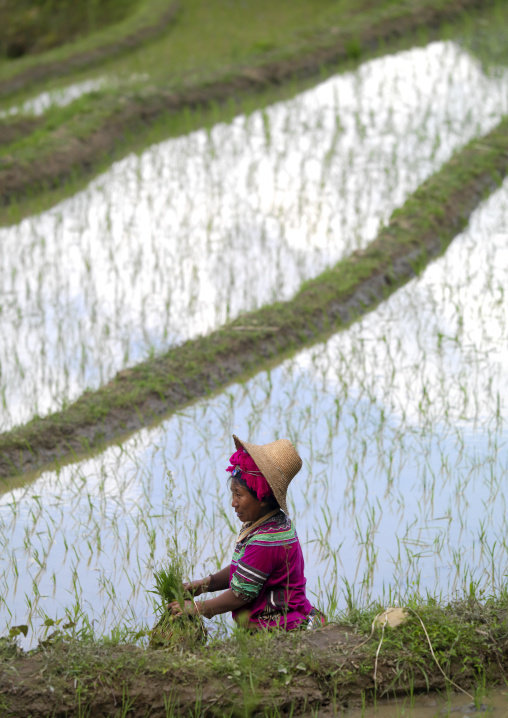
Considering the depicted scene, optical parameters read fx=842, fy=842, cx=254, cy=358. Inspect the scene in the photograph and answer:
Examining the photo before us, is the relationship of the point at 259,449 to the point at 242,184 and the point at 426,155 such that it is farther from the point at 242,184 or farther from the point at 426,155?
the point at 426,155

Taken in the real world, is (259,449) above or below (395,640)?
above

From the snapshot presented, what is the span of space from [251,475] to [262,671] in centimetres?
52

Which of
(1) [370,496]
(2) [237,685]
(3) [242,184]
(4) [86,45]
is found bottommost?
(2) [237,685]

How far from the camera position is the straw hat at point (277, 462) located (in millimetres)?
2360

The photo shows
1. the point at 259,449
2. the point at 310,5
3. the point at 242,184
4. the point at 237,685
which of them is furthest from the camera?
the point at 310,5

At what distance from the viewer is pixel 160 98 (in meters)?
7.89

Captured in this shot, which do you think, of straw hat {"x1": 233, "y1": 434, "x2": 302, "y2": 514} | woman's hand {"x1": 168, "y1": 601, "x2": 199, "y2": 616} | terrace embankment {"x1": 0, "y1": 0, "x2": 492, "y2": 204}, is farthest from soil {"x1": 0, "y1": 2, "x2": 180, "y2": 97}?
woman's hand {"x1": 168, "y1": 601, "x2": 199, "y2": 616}

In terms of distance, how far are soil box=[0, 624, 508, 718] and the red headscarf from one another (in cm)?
41

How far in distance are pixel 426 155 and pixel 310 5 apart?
226 inches

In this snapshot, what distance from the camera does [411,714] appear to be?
225 centimetres

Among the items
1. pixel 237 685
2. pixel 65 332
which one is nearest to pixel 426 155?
pixel 65 332

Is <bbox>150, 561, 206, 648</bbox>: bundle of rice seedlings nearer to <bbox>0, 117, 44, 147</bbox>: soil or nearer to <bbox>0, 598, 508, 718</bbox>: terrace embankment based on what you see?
<bbox>0, 598, 508, 718</bbox>: terrace embankment

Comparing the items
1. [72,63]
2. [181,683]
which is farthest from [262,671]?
[72,63]

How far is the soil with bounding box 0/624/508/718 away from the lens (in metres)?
2.17
